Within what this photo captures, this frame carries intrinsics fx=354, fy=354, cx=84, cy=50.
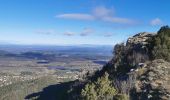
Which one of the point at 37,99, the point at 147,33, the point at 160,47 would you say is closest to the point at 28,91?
the point at 37,99

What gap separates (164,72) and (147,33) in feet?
98.3

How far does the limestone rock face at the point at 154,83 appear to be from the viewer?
47191mm

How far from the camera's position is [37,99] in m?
104

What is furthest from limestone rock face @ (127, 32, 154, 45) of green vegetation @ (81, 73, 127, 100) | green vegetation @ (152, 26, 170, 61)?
green vegetation @ (81, 73, 127, 100)

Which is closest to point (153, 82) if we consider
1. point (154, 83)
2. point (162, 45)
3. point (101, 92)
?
point (154, 83)

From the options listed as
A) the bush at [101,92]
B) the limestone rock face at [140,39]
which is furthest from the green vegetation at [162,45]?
the bush at [101,92]

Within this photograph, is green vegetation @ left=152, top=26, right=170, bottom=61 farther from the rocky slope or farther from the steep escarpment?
the rocky slope

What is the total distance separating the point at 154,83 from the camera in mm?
50219

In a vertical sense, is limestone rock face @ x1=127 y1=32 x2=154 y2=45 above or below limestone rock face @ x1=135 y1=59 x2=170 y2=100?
above

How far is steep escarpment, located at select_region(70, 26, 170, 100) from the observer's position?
49344 mm

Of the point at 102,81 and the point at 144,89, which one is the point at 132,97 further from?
the point at 102,81

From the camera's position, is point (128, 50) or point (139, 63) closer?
point (139, 63)

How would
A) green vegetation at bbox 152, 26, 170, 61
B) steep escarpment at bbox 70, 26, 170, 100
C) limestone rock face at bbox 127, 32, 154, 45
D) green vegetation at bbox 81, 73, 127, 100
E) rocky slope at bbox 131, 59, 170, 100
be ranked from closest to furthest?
1. rocky slope at bbox 131, 59, 170, 100
2. steep escarpment at bbox 70, 26, 170, 100
3. green vegetation at bbox 81, 73, 127, 100
4. green vegetation at bbox 152, 26, 170, 61
5. limestone rock face at bbox 127, 32, 154, 45

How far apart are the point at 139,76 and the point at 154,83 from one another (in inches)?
149
